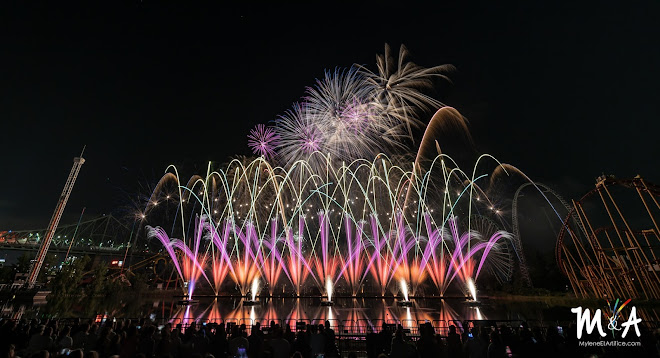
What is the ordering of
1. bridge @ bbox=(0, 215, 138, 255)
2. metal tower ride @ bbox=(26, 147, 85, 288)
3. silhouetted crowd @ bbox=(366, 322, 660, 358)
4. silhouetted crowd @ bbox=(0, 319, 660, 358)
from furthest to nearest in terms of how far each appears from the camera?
1. bridge @ bbox=(0, 215, 138, 255)
2. metal tower ride @ bbox=(26, 147, 85, 288)
3. silhouetted crowd @ bbox=(0, 319, 660, 358)
4. silhouetted crowd @ bbox=(366, 322, 660, 358)

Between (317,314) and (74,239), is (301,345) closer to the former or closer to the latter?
(317,314)

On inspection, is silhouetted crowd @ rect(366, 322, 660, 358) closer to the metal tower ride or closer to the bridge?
the metal tower ride

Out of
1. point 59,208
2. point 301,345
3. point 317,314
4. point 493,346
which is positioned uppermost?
point 59,208

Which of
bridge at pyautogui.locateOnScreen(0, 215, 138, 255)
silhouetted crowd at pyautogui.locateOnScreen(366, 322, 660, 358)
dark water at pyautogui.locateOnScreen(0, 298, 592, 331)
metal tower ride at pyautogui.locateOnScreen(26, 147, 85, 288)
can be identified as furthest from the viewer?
bridge at pyautogui.locateOnScreen(0, 215, 138, 255)

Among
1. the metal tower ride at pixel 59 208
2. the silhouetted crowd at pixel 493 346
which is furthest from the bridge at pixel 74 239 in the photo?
the silhouetted crowd at pixel 493 346

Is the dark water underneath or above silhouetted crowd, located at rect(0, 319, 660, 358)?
above

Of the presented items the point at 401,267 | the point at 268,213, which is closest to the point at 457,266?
the point at 401,267

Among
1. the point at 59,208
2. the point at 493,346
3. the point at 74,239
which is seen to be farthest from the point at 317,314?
the point at 74,239

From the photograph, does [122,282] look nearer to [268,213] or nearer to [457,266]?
[268,213]

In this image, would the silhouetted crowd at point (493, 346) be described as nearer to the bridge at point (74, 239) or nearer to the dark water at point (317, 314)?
the dark water at point (317, 314)

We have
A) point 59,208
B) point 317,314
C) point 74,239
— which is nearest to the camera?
point 317,314

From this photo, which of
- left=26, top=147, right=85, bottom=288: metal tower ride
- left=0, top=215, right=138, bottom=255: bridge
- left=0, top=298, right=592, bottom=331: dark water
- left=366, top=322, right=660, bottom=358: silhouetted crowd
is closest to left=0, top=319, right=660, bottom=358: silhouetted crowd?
left=366, top=322, right=660, bottom=358: silhouetted crowd

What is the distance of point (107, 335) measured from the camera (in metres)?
9.68

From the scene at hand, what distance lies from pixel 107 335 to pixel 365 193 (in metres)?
32.5
